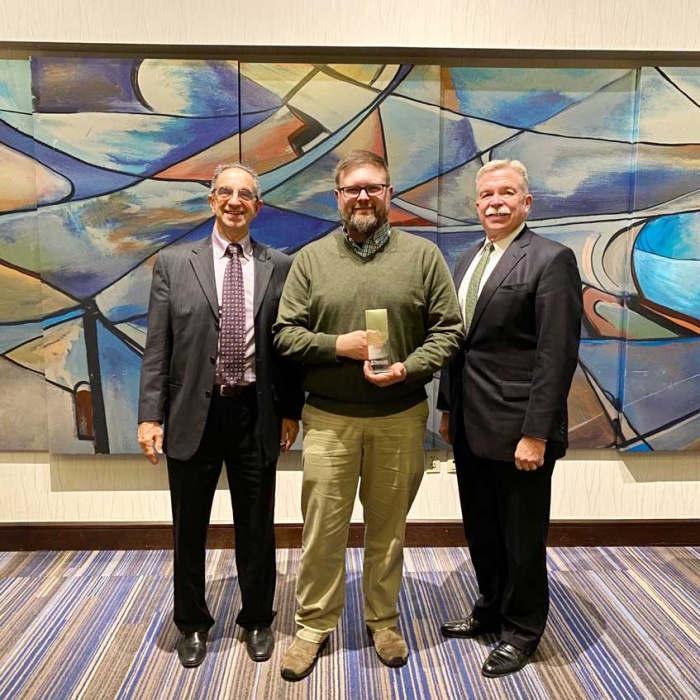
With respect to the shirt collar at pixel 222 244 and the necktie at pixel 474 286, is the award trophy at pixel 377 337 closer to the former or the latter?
the necktie at pixel 474 286

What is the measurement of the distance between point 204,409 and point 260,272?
48 cm

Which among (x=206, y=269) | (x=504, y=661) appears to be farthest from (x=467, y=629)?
(x=206, y=269)

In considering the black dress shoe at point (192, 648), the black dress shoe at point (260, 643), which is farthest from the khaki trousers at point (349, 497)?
the black dress shoe at point (192, 648)

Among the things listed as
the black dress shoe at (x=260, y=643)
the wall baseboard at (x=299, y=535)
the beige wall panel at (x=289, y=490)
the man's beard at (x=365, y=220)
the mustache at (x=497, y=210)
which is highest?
the mustache at (x=497, y=210)

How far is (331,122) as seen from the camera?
2.64 metres

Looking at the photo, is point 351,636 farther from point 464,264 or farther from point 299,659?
point 464,264

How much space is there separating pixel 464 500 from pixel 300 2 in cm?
218

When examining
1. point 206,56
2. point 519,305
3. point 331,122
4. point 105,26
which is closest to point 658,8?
point 331,122

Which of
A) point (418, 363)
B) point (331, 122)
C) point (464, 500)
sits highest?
point (331, 122)

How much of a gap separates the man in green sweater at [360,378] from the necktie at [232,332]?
0.13 metres

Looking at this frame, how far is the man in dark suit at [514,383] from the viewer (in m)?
1.80

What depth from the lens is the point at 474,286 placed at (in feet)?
6.38

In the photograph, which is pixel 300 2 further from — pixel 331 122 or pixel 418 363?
pixel 418 363

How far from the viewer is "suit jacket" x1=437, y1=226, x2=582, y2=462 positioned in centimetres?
180
